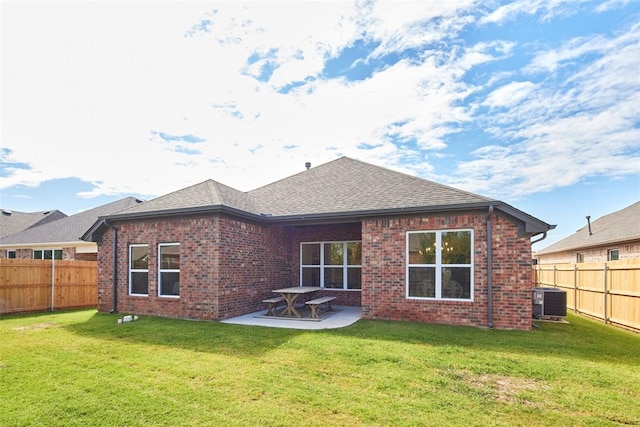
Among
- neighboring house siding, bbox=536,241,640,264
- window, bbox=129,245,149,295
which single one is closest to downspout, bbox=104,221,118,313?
window, bbox=129,245,149,295

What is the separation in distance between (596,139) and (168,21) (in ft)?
48.9

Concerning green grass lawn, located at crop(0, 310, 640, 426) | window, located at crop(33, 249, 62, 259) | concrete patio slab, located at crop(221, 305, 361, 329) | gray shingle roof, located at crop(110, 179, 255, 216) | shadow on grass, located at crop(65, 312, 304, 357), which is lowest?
concrete patio slab, located at crop(221, 305, 361, 329)

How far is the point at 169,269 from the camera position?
1007 cm

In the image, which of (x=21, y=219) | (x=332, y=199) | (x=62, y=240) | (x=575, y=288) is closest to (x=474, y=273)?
(x=332, y=199)

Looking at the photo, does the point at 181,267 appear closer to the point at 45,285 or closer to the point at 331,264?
the point at 331,264

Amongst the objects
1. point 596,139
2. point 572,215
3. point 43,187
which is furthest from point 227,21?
point 43,187

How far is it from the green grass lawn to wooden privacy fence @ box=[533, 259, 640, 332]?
5.03ft

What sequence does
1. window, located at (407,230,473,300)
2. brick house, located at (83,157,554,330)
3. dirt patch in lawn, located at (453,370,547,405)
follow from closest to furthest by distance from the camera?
1. dirt patch in lawn, located at (453,370,547,405)
2. brick house, located at (83,157,554,330)
3. window, located at (407,230,473,300)

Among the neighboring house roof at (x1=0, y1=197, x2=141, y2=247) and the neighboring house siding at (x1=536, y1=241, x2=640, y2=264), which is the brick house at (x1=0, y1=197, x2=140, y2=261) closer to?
the neighboring house roof at (x1=0, y1=197, x2=141, y2=247)

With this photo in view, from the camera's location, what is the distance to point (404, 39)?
435 inches

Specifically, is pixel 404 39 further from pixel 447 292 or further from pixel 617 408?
pixel 617 408

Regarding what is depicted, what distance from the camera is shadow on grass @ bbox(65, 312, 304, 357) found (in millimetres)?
6565

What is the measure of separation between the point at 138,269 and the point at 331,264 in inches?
251

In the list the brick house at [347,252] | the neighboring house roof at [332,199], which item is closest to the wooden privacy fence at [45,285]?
the neighboring house roof at [332,199]
